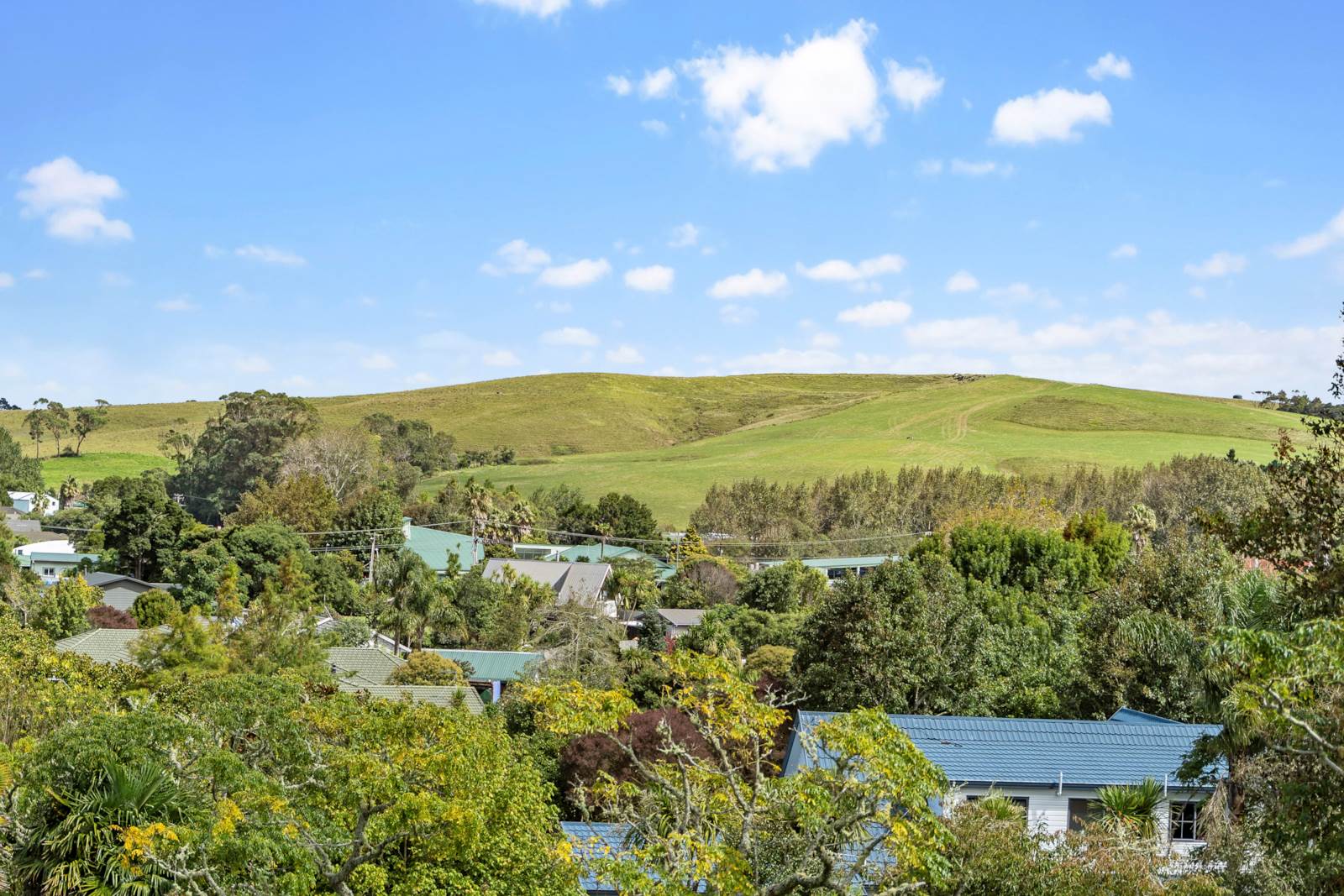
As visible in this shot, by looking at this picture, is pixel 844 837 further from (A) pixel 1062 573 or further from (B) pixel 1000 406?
(B) pixel 1000 406

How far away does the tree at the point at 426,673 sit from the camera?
44219 millimetres

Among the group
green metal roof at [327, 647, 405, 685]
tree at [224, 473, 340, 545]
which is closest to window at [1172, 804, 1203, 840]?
green metal roof at [327, 647, 405, 685]

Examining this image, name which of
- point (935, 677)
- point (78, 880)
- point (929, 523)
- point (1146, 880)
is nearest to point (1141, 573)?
point (935, 677)

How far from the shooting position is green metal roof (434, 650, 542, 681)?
165ft

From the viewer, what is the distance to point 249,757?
2073 cm

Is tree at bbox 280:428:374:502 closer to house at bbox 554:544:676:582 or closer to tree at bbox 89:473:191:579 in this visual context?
house at bbox 554:544:676:582

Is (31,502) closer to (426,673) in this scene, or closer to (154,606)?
(154,606)

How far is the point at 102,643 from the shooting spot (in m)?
45.0

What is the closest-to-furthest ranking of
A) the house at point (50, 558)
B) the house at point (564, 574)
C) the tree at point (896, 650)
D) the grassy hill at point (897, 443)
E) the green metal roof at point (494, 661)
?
1. the tree at point (896, 650)
2. the green metal roof at point (494, 661)
3. the house at point (564, 574)
4. the house at point (50, 558)
5. the grassy hill at point (897, 443)

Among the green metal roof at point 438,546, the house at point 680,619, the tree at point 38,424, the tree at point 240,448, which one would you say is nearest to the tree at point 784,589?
the house at point 680,619

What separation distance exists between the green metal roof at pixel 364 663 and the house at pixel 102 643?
6701 millimetres

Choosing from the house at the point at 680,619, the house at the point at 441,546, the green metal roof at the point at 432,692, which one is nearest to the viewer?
the green metal roof at the point at 432,692

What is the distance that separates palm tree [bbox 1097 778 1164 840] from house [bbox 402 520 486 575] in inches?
2612

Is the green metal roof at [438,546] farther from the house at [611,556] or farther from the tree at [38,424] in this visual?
the tree at [38,424]
